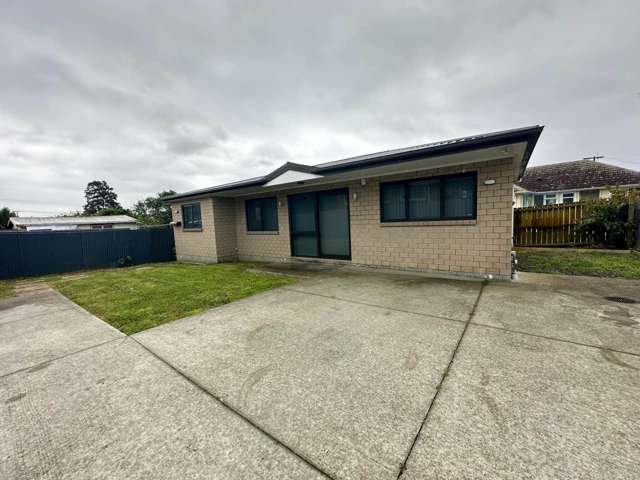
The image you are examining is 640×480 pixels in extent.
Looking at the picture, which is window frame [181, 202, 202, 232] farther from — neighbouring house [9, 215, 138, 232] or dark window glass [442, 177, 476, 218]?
neighbouring house [9, 215, 138, 232]

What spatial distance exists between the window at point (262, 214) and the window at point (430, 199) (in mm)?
4405

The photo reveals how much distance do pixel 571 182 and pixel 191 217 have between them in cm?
2468

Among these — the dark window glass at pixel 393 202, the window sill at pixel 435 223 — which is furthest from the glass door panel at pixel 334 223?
the window sill at pixel 435 223

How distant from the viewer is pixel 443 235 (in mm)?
6242

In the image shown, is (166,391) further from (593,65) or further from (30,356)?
(593,65)

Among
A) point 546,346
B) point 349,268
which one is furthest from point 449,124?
point 546,346

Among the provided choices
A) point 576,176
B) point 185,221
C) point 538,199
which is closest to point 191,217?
point 185,221

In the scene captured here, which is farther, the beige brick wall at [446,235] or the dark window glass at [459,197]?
the dark window glass at [459,197]

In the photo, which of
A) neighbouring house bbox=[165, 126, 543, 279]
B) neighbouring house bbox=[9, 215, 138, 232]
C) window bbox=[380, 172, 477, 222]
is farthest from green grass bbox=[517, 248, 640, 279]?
neighbouring house bbox=[9, 215, 138, 232]

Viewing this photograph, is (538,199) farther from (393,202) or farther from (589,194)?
(393,202)

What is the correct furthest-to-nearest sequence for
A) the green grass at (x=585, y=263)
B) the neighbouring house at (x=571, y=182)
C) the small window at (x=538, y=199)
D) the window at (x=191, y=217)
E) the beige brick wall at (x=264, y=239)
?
the small window at (x=538, y=199)
the neighbouring house at (x=571, y=182)
the window at (x=191, y=217)
the beige brick wall at (x=264, y=239)
the green grass at (x=585, y=263)

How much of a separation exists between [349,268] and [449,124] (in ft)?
35.1

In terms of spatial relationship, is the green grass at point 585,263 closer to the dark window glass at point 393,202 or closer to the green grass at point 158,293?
the dark window glass at point 393,202

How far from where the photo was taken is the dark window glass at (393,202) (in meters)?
6.82
